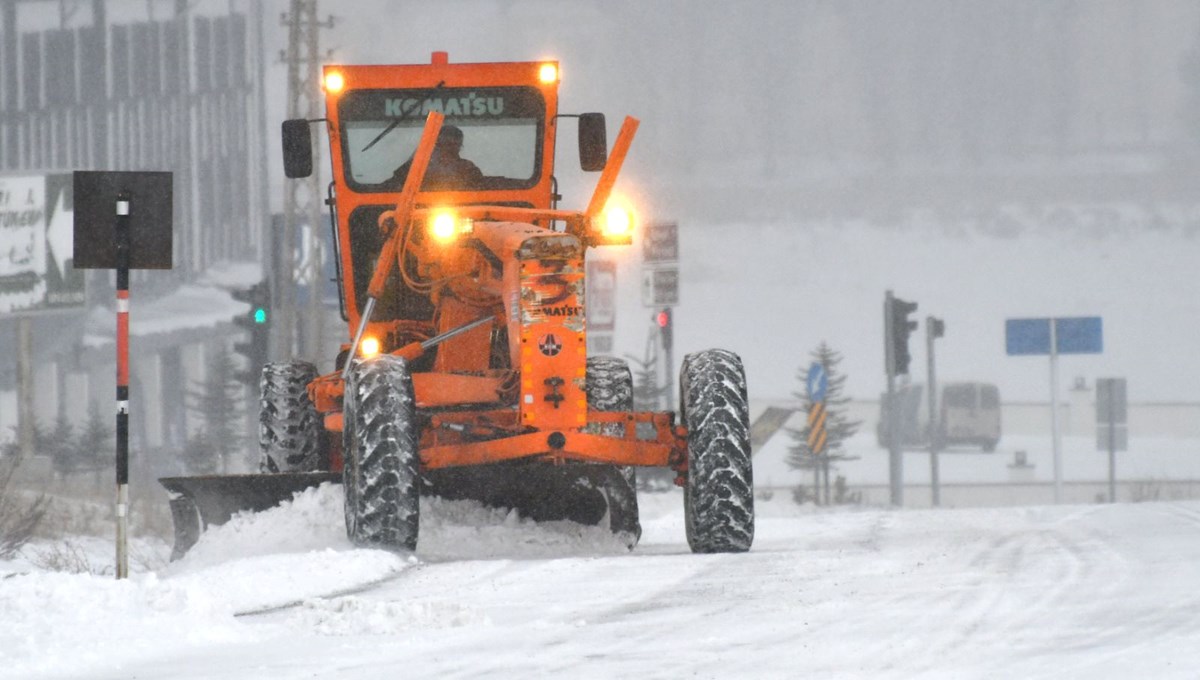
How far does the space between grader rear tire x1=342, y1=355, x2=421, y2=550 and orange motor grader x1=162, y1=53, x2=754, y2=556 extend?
11 millimetres

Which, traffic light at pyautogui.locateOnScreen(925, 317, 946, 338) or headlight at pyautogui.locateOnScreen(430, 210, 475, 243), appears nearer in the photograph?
headlight at pyautogui.locateOnScreen(430, 210, 475, 243)

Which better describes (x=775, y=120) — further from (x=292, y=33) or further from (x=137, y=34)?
(x=292, y=33)

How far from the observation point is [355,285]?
44.0 ft

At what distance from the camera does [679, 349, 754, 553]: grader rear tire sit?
36.0 ft

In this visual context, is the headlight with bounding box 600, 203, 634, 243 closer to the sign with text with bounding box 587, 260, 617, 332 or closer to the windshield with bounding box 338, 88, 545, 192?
the windshield with bounding box 338, 88, 545, 192

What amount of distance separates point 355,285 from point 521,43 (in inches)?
3499

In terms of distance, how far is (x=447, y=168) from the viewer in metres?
13.0

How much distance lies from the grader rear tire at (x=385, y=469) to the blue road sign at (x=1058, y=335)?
21259mm

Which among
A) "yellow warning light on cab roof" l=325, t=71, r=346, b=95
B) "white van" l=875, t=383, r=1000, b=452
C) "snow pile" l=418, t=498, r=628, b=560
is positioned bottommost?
"white van" l=875, t=383, r=1000, b=452

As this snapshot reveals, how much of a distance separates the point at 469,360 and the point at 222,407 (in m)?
50.3

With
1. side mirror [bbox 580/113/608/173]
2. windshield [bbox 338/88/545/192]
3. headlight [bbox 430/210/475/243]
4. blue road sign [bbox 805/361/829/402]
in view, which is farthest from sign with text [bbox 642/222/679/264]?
headlight [bbox 430/210/475/243]

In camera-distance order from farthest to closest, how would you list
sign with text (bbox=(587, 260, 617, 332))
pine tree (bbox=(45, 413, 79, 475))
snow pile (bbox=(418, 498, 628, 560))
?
pine tree (bbox=(45, 413, 79, 475)) → sign with text (bbox=(587, 260, 617, 332)) → snow pile (bbox=(418, 498, 628, 560))

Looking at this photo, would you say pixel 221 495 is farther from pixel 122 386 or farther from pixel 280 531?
pixel 122 386

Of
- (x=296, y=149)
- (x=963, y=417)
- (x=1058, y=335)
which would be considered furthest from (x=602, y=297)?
(x=963, y=417)
